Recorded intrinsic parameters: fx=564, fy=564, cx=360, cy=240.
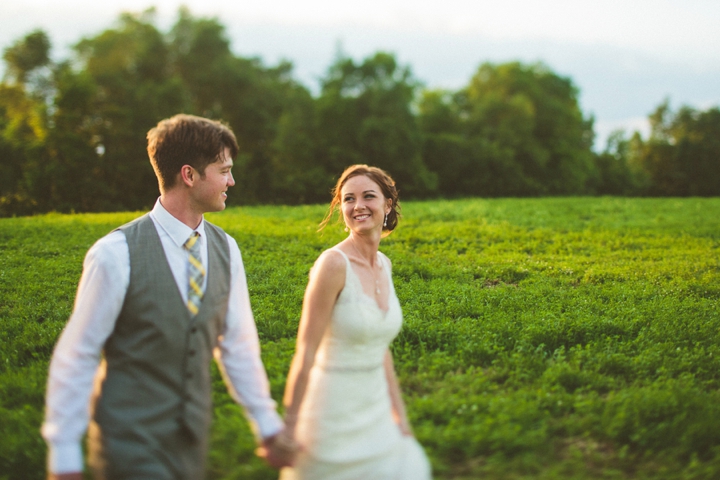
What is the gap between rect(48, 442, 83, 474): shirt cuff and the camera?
2.43 metres

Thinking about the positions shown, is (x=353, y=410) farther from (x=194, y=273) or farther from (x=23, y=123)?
(x=23, y=123)

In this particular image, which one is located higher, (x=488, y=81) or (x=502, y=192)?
(x=488, y=81)

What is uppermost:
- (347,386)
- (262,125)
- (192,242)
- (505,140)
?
(262,125)

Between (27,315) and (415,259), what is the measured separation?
5.80 meters

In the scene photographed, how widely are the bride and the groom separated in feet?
0.69

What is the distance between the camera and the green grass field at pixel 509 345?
3.88 m

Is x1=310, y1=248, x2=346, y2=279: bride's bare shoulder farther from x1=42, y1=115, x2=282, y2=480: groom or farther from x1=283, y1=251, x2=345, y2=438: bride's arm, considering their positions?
x1=42, y1=115, x2=282, y2=480: groom

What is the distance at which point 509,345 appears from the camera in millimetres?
5781

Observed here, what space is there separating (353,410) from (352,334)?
0.41 meters

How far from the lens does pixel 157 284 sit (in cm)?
277

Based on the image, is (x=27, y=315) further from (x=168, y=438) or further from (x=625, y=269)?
(x=625, y=269)

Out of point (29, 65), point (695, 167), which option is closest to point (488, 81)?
point (695, 167)

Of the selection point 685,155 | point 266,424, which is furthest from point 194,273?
point 685,155

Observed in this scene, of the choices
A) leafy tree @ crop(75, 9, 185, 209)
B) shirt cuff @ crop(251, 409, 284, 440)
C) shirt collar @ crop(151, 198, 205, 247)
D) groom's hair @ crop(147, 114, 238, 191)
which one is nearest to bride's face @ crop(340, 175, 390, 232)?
groom's hair @ crop(147, 114, 238, 191)
